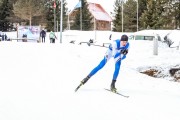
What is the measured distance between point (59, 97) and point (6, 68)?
4.64 m

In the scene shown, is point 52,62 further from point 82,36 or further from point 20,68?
point 82,36

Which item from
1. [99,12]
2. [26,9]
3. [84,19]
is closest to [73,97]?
[26,9]

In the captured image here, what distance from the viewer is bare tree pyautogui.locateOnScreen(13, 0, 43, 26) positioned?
2796 inches

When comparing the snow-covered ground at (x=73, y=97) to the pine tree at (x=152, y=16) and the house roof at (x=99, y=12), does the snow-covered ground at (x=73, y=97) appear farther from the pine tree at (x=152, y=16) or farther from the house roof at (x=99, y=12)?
the house roof at (x=99, y=12)

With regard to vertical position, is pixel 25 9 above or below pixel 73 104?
above

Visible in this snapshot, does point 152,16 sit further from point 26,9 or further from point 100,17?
point 100,17

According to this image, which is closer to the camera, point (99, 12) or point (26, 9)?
point (26, 9)

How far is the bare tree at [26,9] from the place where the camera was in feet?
233

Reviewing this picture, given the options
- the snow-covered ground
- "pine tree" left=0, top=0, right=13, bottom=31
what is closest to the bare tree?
"pine tree" left=0, top=0, right=13, bottom=31

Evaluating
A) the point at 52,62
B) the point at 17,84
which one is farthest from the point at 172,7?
the point at 17,84

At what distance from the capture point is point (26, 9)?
2805 inches

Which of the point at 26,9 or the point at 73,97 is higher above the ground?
the point at 26,9

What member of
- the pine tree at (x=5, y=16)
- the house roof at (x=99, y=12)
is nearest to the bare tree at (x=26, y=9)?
the pine tree at (x=5, y=16)

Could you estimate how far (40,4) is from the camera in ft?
244
